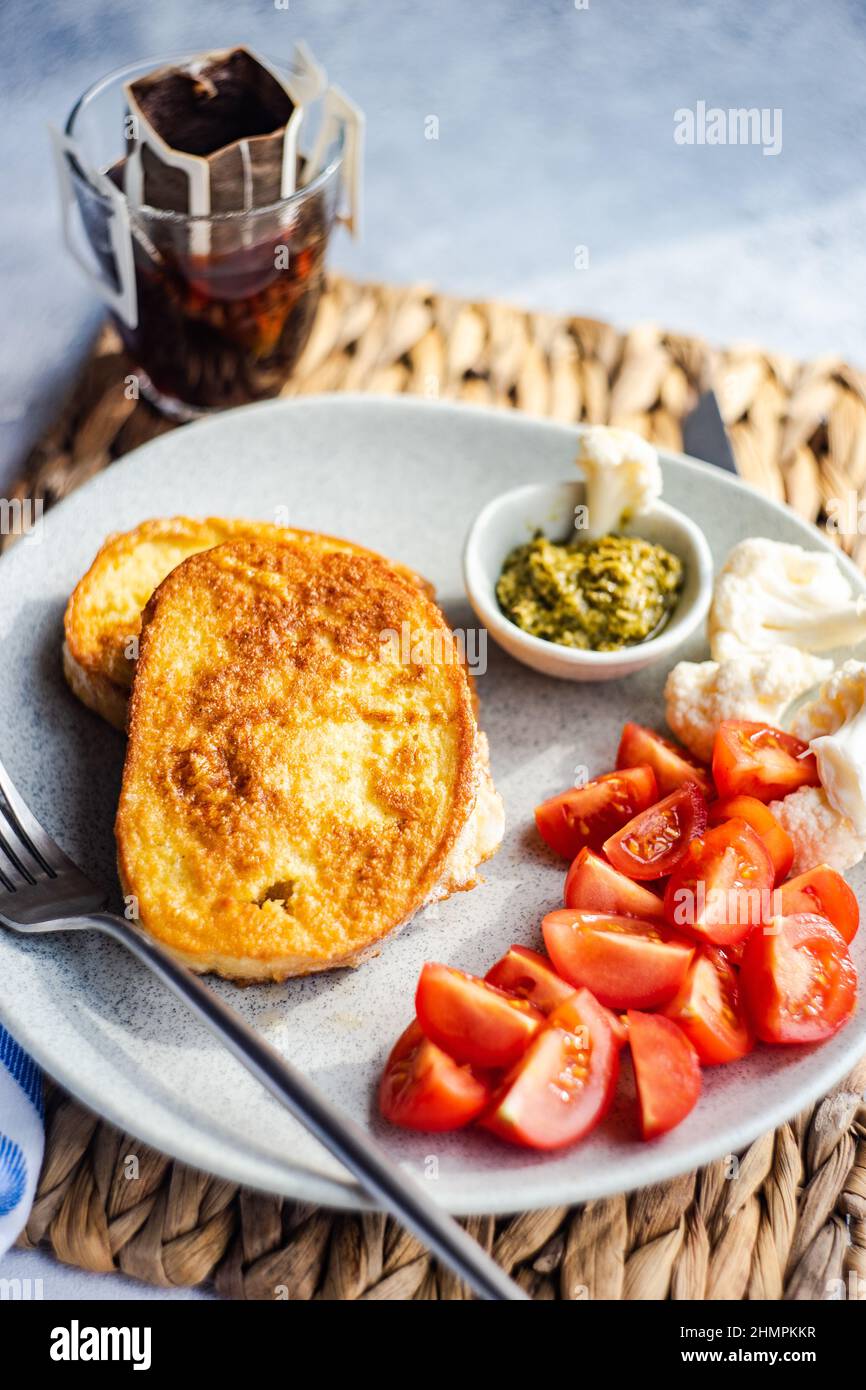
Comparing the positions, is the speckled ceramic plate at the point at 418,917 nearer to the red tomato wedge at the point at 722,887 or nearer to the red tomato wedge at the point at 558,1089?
the red tomato wedge at the point at 558,1089

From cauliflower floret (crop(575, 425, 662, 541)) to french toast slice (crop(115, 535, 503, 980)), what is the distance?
645mm

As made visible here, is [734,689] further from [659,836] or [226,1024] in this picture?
[226,1024]

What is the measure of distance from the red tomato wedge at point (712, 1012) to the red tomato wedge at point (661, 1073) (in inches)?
1.6

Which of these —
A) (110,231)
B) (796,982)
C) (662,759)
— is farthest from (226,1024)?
(110,231)

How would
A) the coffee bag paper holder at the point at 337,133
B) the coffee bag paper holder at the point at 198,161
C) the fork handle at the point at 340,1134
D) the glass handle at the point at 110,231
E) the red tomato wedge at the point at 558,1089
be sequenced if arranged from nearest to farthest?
the fork handle at the point at 340,1134 → the red tomato wedge at the point at 558,1089 → the coffee bag paper holder at the point at 198,161 → the glass handle at the point at 110,231 → the coffee bag paper holder at the point at 337,133

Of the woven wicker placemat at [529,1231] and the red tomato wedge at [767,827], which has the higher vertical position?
the red tomato wedge at [767,827]

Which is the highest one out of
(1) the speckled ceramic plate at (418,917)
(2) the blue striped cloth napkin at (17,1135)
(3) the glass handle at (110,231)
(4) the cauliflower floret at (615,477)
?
(3) the glass handle at (110,231)

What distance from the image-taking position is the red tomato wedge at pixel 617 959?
264cm

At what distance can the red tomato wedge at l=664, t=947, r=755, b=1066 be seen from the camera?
102 inches

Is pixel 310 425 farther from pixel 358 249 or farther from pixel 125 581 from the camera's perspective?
pixel 358 249

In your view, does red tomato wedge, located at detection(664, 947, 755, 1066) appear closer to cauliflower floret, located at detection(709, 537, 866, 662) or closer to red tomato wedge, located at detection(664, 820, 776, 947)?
red tomato wedge, located at detection(664, 820, 776, 947)

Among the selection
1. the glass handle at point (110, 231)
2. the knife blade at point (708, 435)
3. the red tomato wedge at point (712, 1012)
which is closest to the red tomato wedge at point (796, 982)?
the red tomato wedge at point (712, 1012)

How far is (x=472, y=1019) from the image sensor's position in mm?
2523
